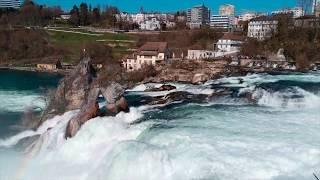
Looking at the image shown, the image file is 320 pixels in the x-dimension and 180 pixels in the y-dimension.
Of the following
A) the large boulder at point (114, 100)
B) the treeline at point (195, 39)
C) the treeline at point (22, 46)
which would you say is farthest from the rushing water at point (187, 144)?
the treeline at point (22, 46)

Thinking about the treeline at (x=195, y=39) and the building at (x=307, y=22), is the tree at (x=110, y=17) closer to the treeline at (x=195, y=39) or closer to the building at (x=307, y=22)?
the treeline at (x=195, y=39)

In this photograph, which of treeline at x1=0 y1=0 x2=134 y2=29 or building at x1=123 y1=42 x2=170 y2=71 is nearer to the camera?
building at x1=123 y1=42 x2=170 y2=71

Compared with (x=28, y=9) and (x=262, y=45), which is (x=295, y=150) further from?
(x=28, y=9)

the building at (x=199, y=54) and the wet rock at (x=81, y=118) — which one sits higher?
the building at (x=199, y=54)

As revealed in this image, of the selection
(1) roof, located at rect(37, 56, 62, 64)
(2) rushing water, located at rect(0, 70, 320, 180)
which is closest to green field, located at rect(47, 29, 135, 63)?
(1) roof, located at rect(37, 56, 62, 64)

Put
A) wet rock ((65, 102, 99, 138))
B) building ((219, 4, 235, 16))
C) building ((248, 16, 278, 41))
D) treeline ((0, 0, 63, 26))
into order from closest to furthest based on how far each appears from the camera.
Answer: wet rock ((65, 102, 99, 138)) → building ((248, 16, 278, 41)) → treeline ((0, 0, 63, 26)) → building ((219, 4, 235, 16))

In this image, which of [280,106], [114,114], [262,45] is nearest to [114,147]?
[114,114]

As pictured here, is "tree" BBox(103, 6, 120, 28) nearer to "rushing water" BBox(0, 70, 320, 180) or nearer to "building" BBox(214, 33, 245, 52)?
"building" BBox(214, 33, 245, 52)
